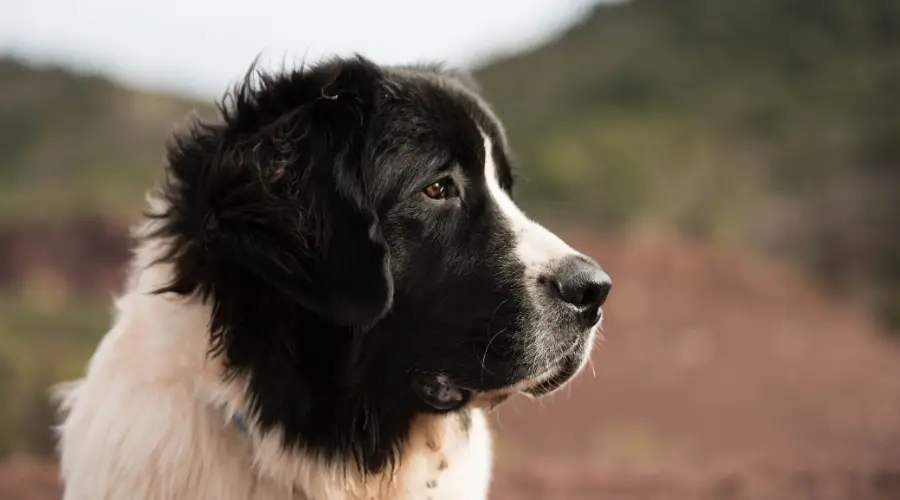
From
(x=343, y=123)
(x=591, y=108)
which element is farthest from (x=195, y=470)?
(x=591, y=108)

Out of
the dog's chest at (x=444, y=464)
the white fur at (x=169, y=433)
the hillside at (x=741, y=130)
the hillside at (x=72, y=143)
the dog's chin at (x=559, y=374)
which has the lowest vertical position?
the hillside at (x=741, y=130)

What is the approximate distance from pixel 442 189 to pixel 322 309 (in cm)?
56

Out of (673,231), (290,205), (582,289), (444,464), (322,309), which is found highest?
(290,205)

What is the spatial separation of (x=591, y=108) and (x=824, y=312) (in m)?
5.92

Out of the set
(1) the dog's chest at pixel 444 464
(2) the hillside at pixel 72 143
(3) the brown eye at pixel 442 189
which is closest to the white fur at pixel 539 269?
(3) the brown eye at pixel 442 189

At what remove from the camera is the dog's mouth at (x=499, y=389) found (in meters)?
2.61

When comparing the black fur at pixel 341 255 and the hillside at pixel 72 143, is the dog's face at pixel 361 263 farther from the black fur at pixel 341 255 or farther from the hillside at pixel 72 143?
the hillside at pixel 72 143

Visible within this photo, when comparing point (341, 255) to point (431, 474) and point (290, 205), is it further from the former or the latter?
point (431, 474)

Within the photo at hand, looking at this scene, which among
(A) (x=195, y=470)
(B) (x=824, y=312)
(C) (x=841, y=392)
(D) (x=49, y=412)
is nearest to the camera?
(A) (x=195, y=470)

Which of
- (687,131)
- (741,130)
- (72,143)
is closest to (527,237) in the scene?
(72,143)

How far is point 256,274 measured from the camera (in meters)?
2.47

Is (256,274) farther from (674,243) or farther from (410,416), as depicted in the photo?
(674,243)

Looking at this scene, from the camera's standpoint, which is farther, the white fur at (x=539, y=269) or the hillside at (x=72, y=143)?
the hillside at (x=72, y=143)

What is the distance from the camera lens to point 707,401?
9.76 metres
